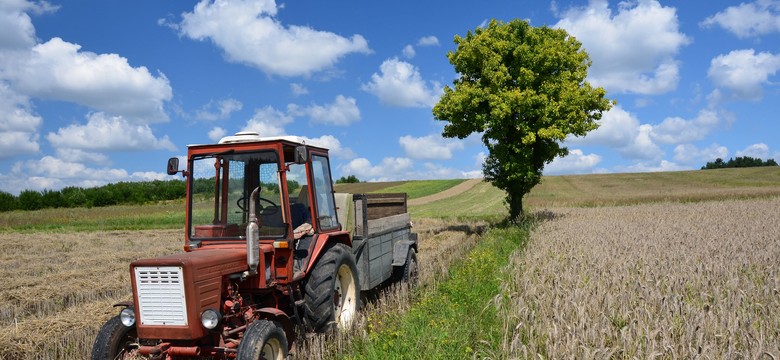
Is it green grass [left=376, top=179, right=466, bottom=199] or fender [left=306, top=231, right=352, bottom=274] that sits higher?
green grass [left=376, top=179, right=466, bottom=199]

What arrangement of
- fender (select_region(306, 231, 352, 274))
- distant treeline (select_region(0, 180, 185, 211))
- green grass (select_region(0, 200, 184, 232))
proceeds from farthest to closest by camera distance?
distant treeline (select_region(0, 180, 185, 211)) → green grass (select_region(0, 200, 184, 232)) → fender (select_region(306, 231, 352, 274))

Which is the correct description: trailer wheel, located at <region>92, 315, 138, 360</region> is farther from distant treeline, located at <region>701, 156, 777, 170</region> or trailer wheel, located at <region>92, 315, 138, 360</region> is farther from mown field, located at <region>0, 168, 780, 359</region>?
distant treeline, located at <region>701, 156, 777, 170</region>

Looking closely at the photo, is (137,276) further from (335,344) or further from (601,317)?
(601,317)

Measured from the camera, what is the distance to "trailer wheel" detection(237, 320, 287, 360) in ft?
15.9

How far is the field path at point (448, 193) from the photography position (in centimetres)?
4616

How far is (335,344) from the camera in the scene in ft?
20.3

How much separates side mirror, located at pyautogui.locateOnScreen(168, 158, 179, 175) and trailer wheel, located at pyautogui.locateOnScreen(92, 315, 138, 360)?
5.40 feet

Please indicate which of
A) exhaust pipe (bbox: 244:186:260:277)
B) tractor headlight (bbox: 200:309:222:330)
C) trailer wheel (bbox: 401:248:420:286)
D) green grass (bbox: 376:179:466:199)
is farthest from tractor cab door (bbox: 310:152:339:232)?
green grass (bbox: 376:179:466:199)

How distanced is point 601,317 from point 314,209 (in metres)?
3.42

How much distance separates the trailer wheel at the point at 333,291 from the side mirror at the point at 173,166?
1929mm

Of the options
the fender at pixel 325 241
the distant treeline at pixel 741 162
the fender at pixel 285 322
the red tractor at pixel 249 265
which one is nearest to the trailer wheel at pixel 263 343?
the red tractor at pixel 249 265

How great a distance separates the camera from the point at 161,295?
5.16m

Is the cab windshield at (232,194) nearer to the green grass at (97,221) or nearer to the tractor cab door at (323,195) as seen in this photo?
the tractor cab door at (323,195)

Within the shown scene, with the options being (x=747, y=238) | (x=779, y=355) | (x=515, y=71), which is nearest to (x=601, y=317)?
(x=779, y=355)
